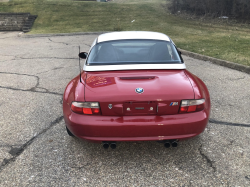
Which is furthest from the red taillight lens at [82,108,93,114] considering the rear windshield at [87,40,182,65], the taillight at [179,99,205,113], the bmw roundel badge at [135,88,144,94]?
the taillight at [179,99,205,113]

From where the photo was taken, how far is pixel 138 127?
2580 millimetres

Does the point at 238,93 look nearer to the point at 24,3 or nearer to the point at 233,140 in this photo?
the point at 233,140

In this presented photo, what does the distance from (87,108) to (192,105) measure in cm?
118

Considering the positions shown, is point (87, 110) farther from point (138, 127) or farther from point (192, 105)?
point (192, 105)

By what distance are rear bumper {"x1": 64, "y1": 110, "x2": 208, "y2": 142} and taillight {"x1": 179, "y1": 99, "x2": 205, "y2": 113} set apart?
0.17 ft

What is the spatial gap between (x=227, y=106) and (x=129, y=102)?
9.12 ft

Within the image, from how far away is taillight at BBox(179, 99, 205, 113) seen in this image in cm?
264

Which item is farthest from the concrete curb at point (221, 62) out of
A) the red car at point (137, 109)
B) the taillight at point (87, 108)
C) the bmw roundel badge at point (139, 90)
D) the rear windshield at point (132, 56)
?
the taillight at point (87, 108)

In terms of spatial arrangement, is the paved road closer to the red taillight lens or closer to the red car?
the red car

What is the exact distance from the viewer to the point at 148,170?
109 inches

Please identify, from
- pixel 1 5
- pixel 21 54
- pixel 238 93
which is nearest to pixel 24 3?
pixel 1 5

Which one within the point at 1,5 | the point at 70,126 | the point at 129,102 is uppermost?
the point at 129,102

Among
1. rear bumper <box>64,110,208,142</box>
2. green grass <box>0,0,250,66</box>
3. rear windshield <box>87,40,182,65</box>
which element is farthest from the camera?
green grass <box>0,0,250,66</box>

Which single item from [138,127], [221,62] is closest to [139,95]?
[138,127]
